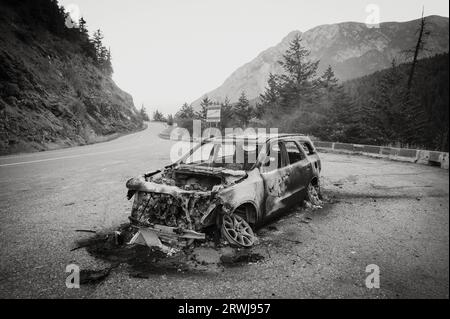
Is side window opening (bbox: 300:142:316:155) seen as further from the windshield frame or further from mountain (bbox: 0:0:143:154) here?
mountain (bbox: 0:0:143:154)

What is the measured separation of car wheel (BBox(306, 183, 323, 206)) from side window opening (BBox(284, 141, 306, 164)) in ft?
2.38

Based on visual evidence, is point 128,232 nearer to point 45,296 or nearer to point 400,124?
point 45,296

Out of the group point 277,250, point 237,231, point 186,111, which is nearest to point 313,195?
point 277,250

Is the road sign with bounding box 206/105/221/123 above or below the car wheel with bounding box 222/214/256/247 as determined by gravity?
above

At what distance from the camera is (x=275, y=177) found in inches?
190

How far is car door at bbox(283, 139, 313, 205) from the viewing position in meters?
5.38

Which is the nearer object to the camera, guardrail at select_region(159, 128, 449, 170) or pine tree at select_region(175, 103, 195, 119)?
guardrail at select_region(159, 128, 449, 170)

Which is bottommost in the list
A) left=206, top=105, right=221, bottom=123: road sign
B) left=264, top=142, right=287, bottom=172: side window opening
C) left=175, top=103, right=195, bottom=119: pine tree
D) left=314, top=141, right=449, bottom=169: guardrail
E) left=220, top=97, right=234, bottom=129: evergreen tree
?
left=314, top=141, right=449, bottom=169: guardrail

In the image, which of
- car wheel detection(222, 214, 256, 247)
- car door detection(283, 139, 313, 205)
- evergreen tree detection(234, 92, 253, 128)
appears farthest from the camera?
evergreen tree detection(234, 92, 253, 128)

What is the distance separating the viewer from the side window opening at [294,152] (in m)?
5.84

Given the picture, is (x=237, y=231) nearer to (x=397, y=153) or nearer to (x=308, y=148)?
(x=308, y=148)

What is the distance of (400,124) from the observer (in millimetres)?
17703

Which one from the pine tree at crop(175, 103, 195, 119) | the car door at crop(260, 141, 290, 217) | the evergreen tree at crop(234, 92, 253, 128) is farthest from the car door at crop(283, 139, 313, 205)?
the pine tree at crop(175, 103, 195, 119)

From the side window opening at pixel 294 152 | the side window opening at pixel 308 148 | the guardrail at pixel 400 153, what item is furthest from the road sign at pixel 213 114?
the guardrail at pixel 400 153
